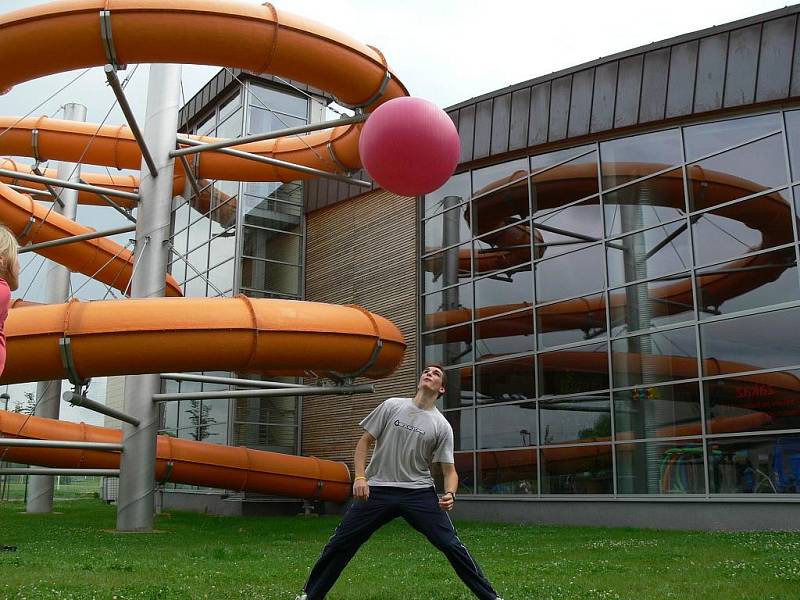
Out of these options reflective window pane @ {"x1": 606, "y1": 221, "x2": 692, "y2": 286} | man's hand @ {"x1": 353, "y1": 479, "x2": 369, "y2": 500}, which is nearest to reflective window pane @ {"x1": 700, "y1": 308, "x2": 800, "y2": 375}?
reflective window pane @ {"x1": 606, "y1": 221, "x2": 692, "y2": 286}

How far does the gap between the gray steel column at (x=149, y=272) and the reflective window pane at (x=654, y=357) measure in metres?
7.85

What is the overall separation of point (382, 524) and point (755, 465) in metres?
9.02

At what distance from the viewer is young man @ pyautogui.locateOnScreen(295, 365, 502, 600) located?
5441 mm

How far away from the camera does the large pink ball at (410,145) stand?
859cm

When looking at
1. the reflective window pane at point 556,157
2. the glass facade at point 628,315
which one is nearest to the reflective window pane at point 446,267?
the glass facade at point 628,315

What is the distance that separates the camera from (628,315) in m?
14.9

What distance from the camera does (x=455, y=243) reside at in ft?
61.0

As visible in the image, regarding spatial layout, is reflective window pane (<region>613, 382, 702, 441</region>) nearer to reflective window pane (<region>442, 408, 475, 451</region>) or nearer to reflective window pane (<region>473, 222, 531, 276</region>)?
reflective window pane (<region>442, 408, 475, 451</region>)

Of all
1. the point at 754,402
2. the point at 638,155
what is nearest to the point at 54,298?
the point at 638,155

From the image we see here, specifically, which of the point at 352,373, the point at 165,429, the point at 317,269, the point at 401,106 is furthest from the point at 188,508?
the point at 401,106

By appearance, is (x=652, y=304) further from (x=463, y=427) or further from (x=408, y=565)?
(x=408, y=565)

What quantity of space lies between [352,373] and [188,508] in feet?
41.9

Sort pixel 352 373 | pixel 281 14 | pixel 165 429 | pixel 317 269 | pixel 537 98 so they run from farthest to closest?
pixel 165 429 < pixel 317 269 < pixel 537 98 < pixel 352 373 < pixel 281 14

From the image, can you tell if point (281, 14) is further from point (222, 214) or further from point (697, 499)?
point (222, 214)
